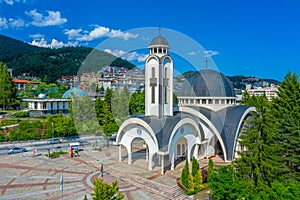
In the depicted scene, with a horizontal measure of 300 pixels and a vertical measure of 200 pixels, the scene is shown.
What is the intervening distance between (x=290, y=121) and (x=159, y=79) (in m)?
11.4

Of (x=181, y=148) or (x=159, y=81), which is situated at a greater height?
(x=159, y=81)

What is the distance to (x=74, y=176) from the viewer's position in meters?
20.2

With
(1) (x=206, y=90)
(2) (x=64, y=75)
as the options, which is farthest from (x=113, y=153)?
(2) (x=64, y=75)

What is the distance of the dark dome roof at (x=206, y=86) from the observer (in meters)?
28.0

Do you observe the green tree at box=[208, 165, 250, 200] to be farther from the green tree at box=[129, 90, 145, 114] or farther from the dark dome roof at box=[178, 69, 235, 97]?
the green tree at box=[129, 90, 145, 114]

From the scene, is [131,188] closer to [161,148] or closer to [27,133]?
[161,148]

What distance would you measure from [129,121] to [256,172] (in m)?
11.3

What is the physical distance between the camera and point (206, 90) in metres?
28.0

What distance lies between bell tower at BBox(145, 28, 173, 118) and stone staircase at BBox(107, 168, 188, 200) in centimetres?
608

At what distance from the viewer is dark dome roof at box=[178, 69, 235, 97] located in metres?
28.0

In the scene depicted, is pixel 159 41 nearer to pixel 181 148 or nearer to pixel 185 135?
pixel 185 135

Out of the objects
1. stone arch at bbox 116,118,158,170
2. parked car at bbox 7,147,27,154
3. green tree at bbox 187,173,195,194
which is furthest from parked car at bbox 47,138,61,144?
green tree at bbox 187,173,195,194

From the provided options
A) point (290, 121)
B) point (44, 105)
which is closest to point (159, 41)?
point (290, 121)

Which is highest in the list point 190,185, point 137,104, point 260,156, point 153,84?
point 153,84
